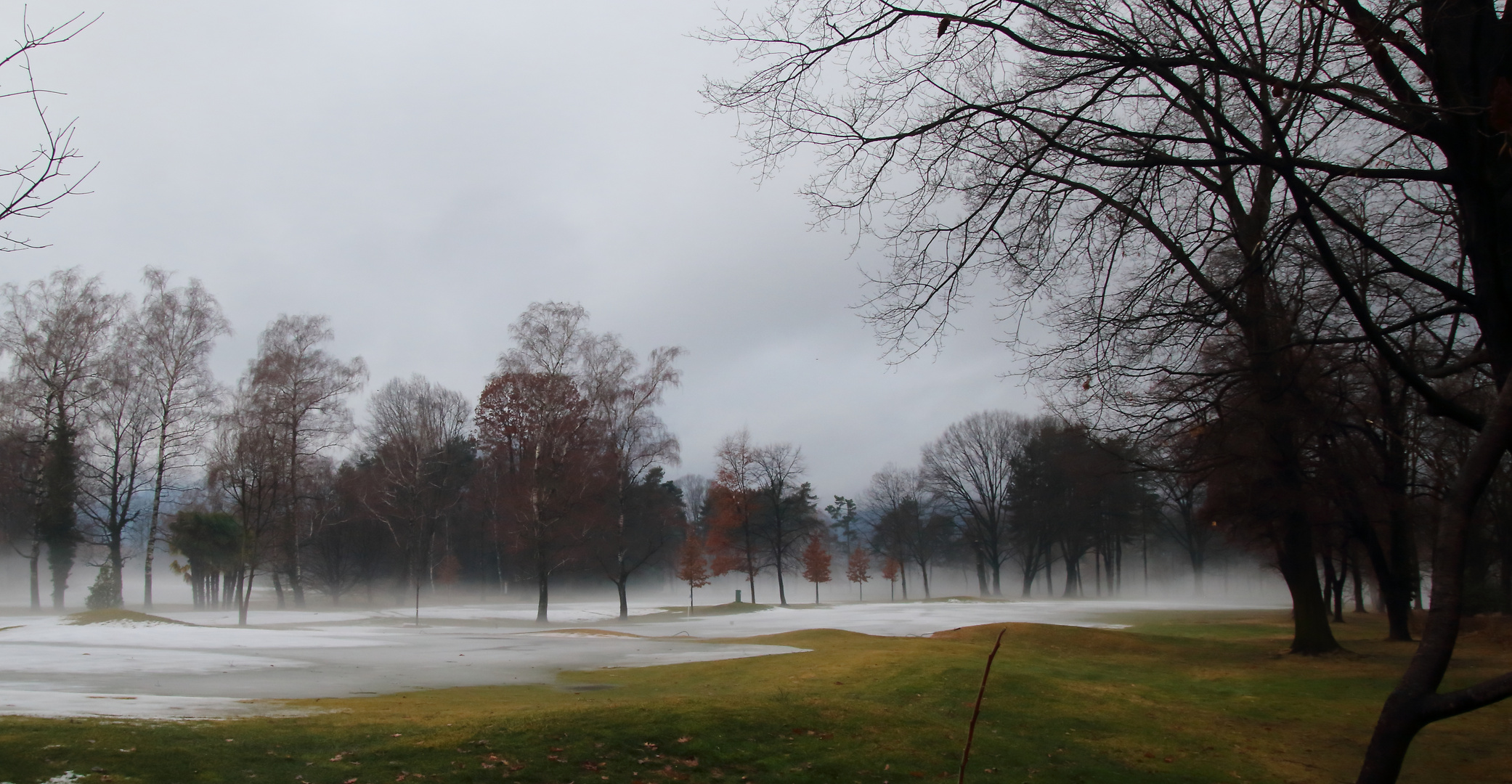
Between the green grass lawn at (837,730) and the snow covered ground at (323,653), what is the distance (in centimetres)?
174

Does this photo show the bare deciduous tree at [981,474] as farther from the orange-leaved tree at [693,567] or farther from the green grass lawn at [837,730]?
the green grass lawn at [837,730]

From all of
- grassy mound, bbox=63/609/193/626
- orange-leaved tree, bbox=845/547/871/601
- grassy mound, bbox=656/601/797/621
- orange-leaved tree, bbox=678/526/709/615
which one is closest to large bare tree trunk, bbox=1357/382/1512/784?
grassy mound, bbox=63/609/193/626

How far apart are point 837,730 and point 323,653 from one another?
588 inches

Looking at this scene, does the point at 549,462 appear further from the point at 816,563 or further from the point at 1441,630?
the point at 1441,630

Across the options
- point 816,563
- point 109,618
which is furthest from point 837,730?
point 816,563

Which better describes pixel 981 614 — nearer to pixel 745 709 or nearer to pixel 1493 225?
pixel 745 709

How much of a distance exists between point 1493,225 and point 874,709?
27.2ft

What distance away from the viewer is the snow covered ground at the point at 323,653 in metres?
11.6

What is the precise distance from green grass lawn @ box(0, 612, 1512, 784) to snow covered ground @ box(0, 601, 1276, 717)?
5.72 ft

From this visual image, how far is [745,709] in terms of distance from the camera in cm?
1043

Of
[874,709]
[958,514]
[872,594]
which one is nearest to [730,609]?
[958,514]

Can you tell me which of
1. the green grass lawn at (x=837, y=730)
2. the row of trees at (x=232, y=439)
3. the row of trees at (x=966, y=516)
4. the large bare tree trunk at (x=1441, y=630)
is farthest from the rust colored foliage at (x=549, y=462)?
the large bare tree trunk at (x=1441, y=630)

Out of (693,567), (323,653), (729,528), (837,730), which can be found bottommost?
(693,567)

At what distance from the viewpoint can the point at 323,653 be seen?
2023cm
